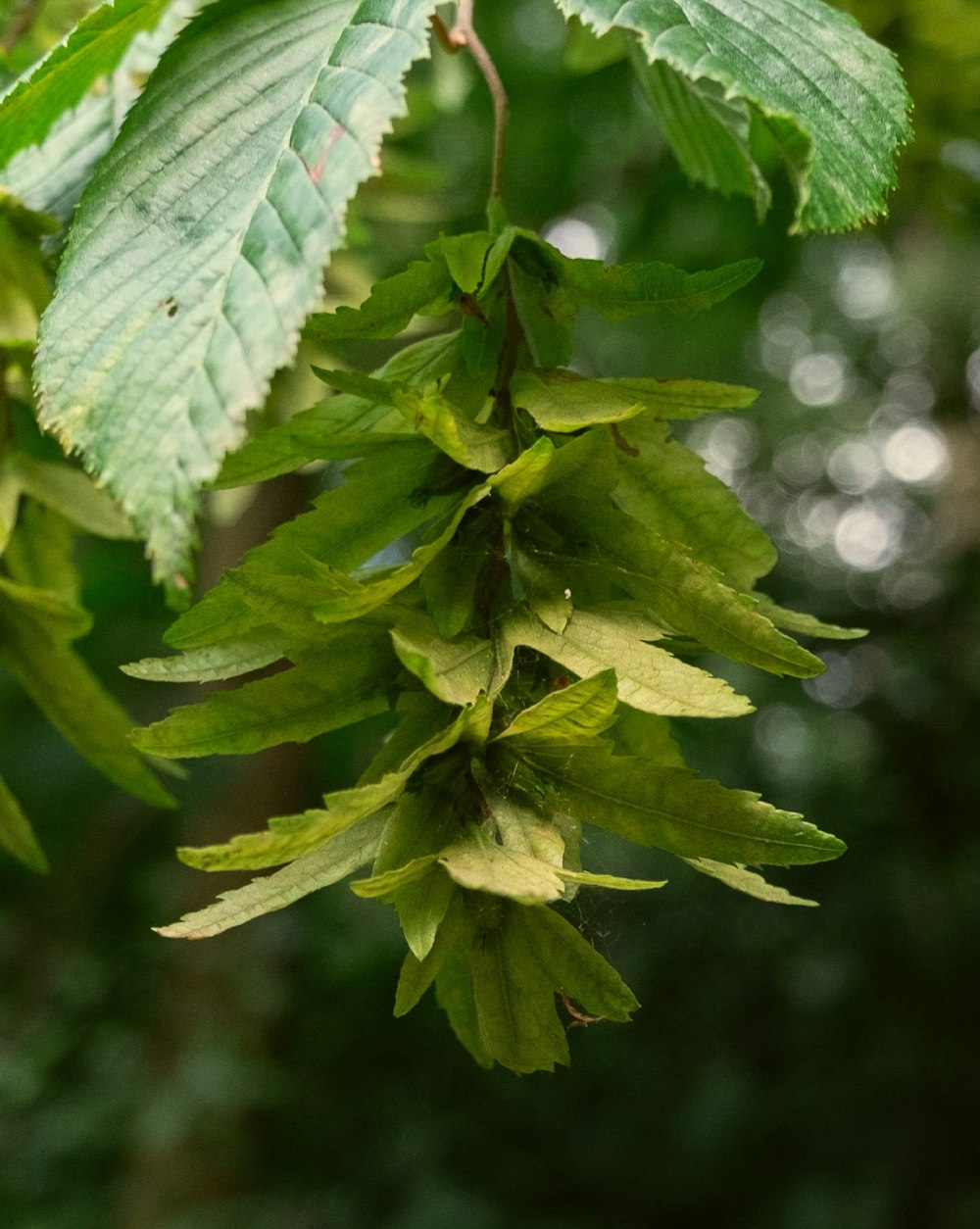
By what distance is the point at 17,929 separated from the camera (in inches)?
167

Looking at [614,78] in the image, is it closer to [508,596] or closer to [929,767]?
[508,596]

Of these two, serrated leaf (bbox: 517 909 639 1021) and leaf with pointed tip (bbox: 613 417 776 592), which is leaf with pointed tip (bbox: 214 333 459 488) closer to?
leaf with pointed tip (bbox: 613 417 776 592)

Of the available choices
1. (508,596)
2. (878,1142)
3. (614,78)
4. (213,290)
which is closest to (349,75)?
(213,290)

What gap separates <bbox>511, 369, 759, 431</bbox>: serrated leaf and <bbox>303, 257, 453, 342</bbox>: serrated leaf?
60 mm

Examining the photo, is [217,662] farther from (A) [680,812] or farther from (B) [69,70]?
(B) [69,70]

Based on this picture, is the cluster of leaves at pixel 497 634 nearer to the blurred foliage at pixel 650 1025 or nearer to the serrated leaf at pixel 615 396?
the serrated leaf at pixel 615 396

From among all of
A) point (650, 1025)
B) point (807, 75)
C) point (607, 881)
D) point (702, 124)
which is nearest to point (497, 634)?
point (607, 881)

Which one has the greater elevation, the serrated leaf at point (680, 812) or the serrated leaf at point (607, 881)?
the serrated leaf at point (607, 881)

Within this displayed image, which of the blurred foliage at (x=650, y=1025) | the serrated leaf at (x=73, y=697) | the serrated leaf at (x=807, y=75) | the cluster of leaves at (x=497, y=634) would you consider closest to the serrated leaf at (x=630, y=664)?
the cluster of leaves at (x=497, y=634)

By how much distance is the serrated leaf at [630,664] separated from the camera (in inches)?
17.7

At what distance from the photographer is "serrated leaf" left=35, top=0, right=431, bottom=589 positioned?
45 centimetres

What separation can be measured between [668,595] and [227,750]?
0.66 feet

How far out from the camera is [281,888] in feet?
1.48

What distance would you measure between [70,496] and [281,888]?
409 millimetres
